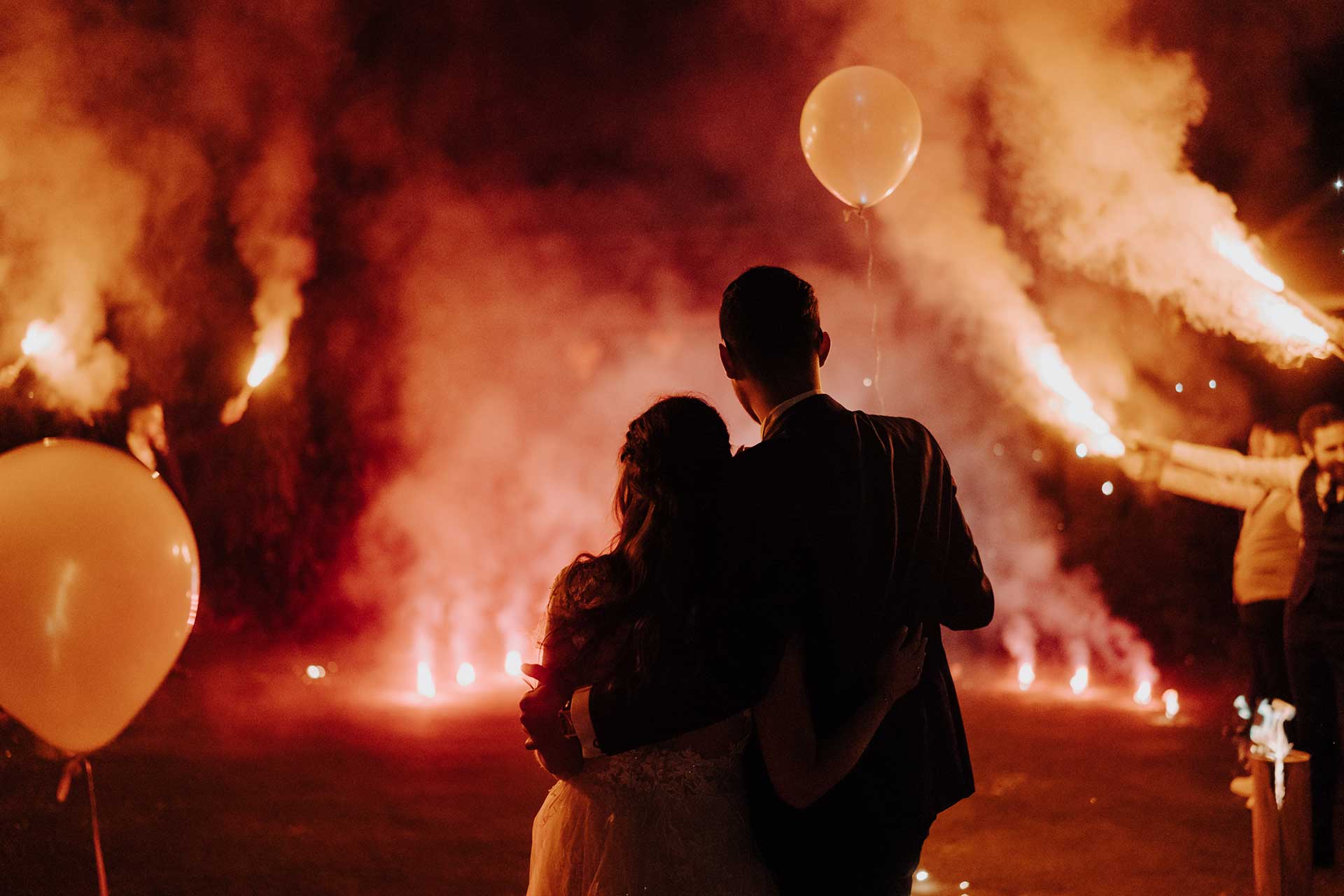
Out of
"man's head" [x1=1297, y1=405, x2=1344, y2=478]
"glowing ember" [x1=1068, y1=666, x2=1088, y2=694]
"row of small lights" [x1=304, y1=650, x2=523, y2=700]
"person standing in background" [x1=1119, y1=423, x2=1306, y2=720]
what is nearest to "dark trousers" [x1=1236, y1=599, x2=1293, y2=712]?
"person standing in background" [x1=1119, y1=423, x2=1306, y2=720]

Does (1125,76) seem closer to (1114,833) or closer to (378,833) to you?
(1114,833)

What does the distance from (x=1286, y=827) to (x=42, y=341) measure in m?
7.90

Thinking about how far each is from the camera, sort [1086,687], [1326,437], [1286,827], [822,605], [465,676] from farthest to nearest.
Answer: [465,676]
[1086,687]
[1326,437]
[1286,827]
[822,605]

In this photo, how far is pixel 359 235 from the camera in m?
9.91

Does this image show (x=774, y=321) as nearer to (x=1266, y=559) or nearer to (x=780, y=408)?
(x=780, y=408)

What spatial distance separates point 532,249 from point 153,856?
22.9ft

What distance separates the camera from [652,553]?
2.08 meters

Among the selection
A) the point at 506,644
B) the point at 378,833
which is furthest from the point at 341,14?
the point at 378,833

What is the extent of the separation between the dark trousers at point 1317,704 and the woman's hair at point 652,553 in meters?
3.24

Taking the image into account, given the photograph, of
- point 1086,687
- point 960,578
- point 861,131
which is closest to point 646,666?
point 960,578

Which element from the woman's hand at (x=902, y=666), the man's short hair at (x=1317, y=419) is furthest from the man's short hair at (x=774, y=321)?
the man's short hair at (x=1317, y=419)

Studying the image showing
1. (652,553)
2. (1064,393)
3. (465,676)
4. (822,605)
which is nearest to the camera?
(822,605)

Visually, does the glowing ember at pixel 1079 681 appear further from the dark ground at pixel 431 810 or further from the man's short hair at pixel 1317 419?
the man's short hair at pixel 1317 419

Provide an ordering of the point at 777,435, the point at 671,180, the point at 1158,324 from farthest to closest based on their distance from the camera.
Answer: the point at 671,180 < the point at 1158,324 < the point at 777,435
